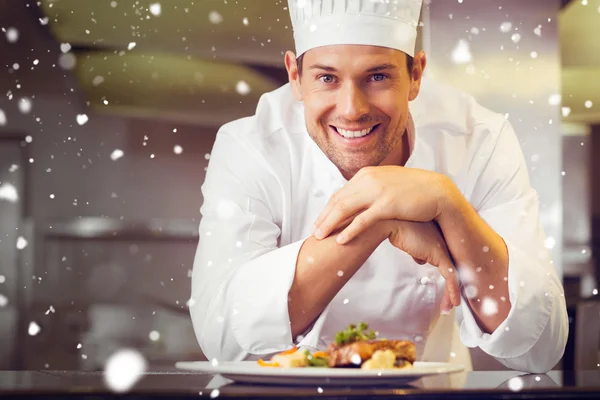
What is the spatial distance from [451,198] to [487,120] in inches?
19.5

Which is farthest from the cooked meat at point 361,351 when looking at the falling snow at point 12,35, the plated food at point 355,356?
the falling snow at point 12,35

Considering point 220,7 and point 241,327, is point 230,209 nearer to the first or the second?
point 241,327

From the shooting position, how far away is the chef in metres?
1.54

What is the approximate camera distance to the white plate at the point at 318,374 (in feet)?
3.12

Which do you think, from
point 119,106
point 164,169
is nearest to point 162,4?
point 119,106

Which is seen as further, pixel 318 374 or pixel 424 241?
pixel 424 241

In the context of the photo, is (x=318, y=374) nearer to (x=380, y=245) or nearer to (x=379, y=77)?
(x=380, y=245)

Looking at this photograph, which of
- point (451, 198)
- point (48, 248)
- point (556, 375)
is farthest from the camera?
point (48, 248)

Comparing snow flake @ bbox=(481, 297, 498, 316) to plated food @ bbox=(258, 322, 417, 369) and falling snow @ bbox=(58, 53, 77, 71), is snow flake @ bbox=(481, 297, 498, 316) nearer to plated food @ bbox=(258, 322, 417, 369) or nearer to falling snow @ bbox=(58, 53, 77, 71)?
plated food @ bbox=(258, 322, 417, 369)

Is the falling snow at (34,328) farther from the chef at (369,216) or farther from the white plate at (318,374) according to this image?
the white plate at (318,374)

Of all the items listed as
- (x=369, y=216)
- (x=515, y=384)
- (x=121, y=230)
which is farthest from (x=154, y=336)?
(x=515, y=384)

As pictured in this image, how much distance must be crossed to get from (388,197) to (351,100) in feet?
1.16

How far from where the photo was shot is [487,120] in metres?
1.94

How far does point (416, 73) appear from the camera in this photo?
1.86m
